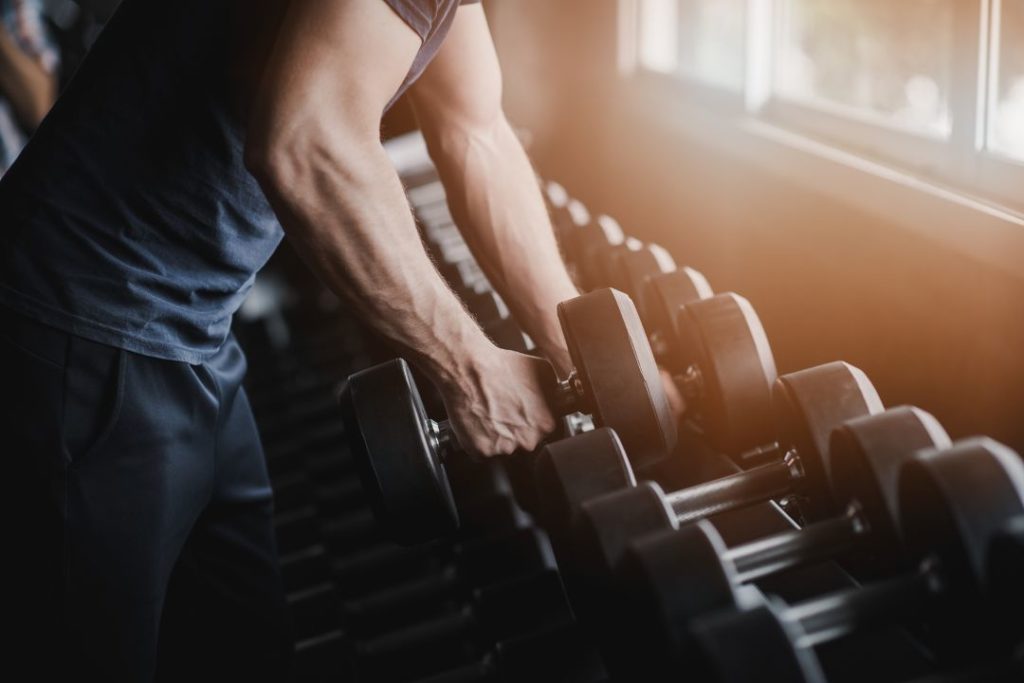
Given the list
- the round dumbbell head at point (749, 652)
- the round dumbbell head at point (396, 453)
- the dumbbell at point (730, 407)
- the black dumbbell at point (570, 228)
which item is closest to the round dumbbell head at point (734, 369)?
the dumbbell at point (730, 407)

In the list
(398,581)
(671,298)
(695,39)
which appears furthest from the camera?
(695,39)

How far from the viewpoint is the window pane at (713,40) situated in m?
2.32

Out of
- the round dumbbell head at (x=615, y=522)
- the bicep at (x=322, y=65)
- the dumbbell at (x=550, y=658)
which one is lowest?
the dumbbell at (x=550, y=658)

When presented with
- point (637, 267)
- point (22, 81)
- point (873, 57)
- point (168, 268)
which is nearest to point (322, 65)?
point (168, 268)

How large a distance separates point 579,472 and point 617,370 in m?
0.17

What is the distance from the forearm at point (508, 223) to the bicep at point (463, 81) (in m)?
0.02

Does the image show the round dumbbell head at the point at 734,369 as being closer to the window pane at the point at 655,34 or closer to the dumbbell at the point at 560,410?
the dumbbell at the point at 560,410

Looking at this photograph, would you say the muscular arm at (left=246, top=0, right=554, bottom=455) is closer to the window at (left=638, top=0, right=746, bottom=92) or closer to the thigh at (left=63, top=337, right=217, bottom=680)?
the thigh at (left=63, top=337, right=217, bottom=680)

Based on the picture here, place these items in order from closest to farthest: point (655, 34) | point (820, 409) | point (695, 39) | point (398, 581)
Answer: point (820, 409), point (398, 581), point (695, 39), point (655, 34)

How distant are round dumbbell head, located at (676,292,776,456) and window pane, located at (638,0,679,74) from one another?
204cm

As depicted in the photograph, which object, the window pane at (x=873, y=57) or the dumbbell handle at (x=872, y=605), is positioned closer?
the dumbbell handle at (x=872, y=605)

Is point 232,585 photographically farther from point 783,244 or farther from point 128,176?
point 783,244

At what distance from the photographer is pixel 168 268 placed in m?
1.04

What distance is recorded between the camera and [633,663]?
77 cm
